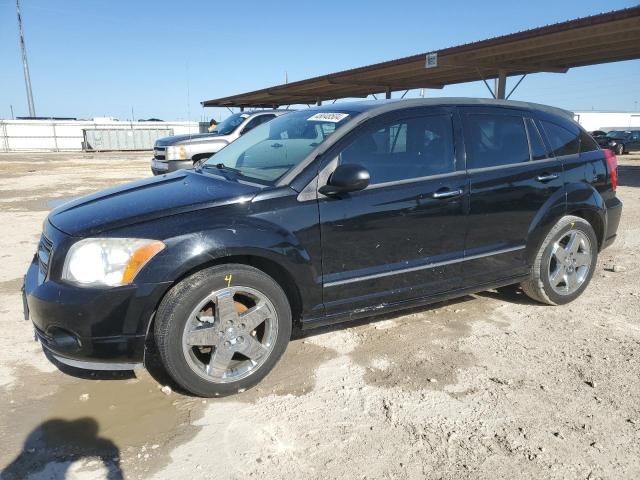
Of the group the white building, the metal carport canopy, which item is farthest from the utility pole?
the white building

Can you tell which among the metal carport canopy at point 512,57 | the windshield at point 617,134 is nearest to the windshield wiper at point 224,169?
the metal carport canopy at point 512,57

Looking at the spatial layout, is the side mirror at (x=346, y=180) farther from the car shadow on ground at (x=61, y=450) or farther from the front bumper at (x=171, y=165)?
the front bumper at (x=171, y=165)

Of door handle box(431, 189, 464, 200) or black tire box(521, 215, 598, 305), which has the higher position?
door handle box(431, 189, 464, 200)

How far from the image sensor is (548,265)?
13.7ft

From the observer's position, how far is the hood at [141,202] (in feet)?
9.08

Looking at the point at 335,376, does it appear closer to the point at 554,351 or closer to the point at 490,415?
the point at 490,415

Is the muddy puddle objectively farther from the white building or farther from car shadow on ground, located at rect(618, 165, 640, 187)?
the white building

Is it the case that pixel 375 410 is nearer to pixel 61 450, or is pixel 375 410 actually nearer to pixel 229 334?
pixel 229 334

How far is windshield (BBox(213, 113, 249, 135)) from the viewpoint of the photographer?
11.3 m

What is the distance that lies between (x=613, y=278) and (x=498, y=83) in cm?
1496

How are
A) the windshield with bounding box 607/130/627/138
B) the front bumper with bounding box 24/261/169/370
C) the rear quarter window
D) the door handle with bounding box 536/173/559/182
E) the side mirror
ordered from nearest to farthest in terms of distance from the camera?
the front bumper with bounding box 24/261/169/370 → the side mirror → the door handle with bounding box 536/173/559/182 → the rear quarter window → the windshield with bounding box 607/130/627/138

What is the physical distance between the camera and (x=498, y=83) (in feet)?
59.7

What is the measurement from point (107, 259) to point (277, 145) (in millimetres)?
1599

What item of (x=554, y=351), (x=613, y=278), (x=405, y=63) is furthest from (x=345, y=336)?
(x=405, y=63)
